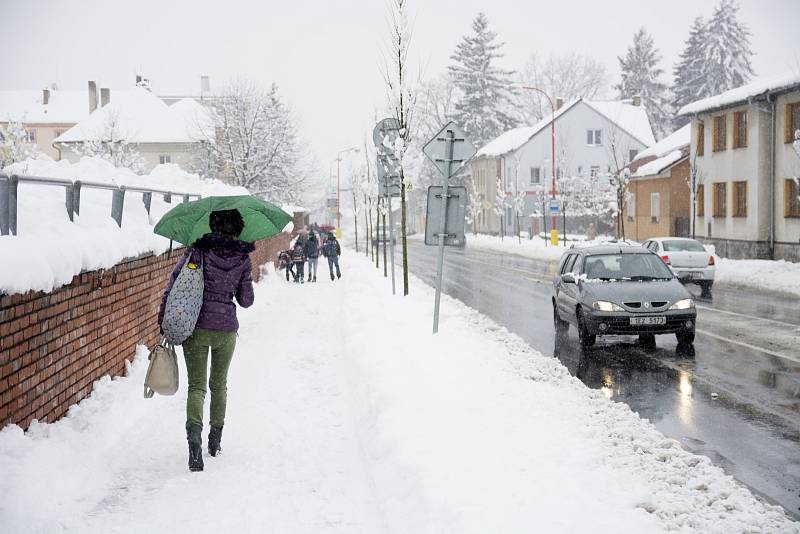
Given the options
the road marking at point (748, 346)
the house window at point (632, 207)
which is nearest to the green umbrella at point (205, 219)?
the road marking at point (748, 346)

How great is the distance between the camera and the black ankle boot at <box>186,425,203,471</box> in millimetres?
5918

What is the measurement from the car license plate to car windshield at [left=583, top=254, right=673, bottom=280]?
1143 mm

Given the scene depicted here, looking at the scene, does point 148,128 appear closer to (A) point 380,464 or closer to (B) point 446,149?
(B) point 446,149

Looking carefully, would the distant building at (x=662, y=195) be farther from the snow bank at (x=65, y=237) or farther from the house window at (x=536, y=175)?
the snow bank at (x=65, y=237)

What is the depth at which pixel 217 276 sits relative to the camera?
602 centimetres

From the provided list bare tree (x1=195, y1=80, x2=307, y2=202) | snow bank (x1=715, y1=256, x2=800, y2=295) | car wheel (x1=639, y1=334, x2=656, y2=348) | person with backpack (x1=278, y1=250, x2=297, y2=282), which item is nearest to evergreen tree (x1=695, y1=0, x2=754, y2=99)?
bare tree (x1=195, y1=80, x2=307, y2=202)

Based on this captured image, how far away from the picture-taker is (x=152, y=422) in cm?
736

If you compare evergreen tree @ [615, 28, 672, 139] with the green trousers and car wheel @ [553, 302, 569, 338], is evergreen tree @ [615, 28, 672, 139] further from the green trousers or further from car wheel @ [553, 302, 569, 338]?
the green trousers

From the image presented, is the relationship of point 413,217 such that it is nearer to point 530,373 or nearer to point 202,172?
point 202,172

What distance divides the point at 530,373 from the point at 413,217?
309 feet

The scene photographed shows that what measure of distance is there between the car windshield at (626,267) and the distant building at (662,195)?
29.3 m

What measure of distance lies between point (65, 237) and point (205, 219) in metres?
1.35

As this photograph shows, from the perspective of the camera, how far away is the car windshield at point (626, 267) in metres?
12.5

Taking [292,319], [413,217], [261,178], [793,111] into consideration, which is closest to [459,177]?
[413,217]
